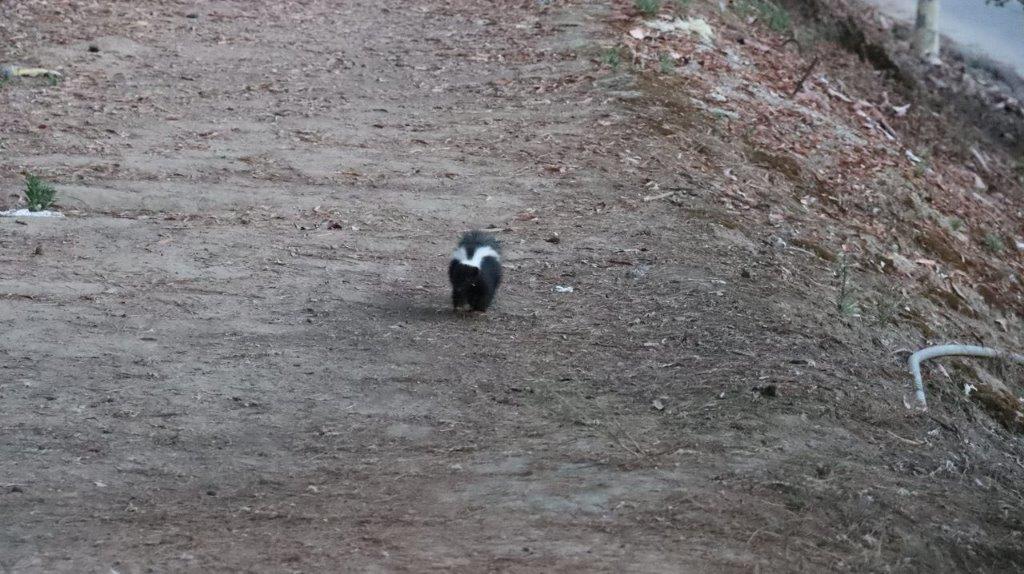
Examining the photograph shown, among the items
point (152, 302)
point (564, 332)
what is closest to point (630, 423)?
point (564, 332)

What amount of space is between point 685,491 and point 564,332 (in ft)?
6.58

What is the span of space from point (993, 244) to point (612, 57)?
14.1ft

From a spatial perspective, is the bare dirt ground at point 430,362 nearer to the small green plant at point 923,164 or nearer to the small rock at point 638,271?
the small rock at point 638,271

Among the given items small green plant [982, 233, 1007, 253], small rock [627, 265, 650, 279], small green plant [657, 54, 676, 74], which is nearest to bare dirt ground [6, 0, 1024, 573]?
small rock [627, 265, 650, 279]

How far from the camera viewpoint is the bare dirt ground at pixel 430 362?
4852 mm

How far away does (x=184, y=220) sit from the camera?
8.53 metres

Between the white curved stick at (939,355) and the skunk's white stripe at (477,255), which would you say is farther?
the skunk's white stripe at (477,255)

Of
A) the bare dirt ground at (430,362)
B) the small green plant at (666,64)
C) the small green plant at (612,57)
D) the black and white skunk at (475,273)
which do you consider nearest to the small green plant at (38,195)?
the bare dirt ground at (430,362)

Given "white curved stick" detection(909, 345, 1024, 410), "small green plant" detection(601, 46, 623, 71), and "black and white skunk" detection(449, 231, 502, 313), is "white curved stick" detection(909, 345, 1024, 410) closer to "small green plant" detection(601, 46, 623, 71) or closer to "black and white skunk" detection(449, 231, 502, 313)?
"black and white skunk" detection(449, 231, 502, 313)

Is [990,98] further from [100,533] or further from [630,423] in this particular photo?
[100,533]

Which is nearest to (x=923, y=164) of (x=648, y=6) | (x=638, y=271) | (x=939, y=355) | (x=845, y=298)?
(x=648, y=6)

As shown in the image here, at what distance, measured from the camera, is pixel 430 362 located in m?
6.49

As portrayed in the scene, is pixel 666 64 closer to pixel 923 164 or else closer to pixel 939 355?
pixel 923 164

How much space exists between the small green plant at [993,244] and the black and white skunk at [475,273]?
6.32 m
